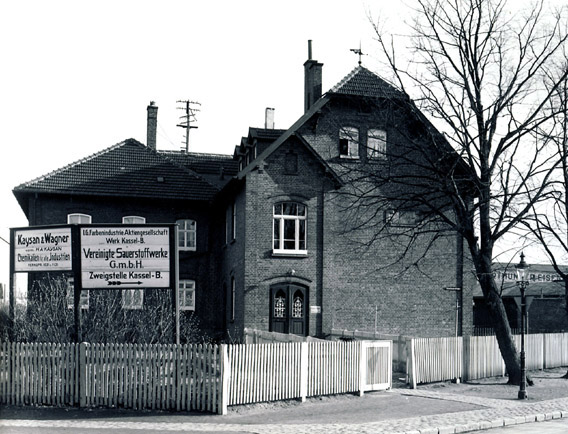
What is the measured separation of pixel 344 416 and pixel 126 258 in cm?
578

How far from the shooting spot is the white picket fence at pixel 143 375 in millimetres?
14828

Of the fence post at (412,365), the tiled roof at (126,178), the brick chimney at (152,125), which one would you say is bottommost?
the fence post at (412,365)

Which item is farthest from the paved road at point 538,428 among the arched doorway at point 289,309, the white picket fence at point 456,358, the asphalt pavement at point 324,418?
the arched doorway at point 289,309

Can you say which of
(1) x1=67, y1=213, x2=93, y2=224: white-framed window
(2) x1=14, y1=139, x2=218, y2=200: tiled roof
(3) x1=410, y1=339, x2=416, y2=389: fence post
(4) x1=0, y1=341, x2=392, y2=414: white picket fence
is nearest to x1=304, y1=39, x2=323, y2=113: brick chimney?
(2) x1=14, y1=139, x2=218, y2=200: tiled roof

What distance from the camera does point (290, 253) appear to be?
30.3 meters

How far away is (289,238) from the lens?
30.7m

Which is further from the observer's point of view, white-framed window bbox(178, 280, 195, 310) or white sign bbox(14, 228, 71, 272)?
white-framed window bbox(178, 280, 195, 310)

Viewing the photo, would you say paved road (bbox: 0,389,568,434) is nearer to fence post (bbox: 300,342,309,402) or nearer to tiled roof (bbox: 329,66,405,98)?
fence post (bbox: 300,342,309,402)

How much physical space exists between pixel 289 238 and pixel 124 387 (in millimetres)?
16197

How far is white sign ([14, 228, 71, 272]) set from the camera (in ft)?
55.4

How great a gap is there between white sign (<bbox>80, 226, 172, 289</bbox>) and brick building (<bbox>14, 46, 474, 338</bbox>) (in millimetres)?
11744

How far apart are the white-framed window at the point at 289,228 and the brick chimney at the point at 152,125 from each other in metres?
13.6

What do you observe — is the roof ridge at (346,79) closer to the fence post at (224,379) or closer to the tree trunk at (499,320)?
the tree trunk at (499,320)

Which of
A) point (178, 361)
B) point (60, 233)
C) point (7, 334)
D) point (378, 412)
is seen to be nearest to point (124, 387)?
point (178, 361)
